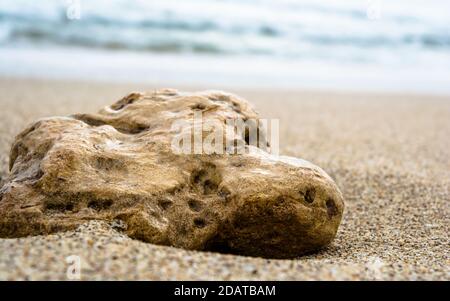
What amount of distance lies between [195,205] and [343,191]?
205 centimetres

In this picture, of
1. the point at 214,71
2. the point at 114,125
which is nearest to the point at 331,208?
the point at 114,125

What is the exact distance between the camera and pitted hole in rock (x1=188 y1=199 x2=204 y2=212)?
3352 mm

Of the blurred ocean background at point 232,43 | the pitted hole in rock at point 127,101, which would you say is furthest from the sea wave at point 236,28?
the pitted hole in rock at point 127,101

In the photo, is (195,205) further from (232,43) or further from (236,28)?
(236,28)

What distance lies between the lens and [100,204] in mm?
3213

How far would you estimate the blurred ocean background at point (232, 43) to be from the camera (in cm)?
1211

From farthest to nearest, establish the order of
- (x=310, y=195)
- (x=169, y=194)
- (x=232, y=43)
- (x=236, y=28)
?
(x=236, y=28) < (x=232, y=43) < (x=310, y=195) < (x=169, y=194)

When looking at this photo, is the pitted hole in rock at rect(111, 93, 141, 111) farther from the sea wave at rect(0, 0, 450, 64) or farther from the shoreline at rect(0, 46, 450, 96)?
the sea wave at rect(0, 0, 450, 64)

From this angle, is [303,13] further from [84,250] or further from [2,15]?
[84,250]

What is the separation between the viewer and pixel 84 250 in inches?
107

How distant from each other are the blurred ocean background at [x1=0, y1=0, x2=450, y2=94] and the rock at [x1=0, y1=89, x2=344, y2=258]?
7285mm

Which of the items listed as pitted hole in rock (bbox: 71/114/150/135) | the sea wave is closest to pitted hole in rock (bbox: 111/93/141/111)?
pitted hole in rock (bbox: 71/114/150/135)
